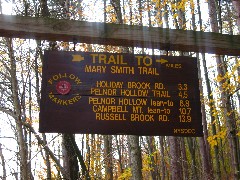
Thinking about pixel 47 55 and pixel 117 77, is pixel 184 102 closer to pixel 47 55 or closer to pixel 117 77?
pixel 117 77

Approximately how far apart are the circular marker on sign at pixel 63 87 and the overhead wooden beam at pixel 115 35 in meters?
0.55

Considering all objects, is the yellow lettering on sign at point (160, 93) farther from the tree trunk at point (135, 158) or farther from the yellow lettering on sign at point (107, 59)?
the tree trunk at point (135, 158)

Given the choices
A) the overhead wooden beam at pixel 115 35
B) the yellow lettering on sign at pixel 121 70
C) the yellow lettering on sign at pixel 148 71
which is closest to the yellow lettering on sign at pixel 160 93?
the yellow lettering on sign at pixel 148 71

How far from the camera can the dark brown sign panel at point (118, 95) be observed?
334 cm

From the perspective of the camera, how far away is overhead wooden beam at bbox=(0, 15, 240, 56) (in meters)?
3.53

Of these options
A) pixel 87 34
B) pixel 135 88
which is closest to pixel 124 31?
pixel 87 34

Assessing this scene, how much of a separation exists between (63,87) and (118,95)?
575 mm

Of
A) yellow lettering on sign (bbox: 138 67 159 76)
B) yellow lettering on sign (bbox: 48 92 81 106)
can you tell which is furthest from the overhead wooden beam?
yellow lettering on sign (bbox: 48 92 81 106)

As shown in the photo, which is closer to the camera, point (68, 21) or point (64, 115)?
point (64, 115)

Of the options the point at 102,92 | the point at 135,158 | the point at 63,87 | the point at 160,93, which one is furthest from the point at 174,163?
the point at 63,87

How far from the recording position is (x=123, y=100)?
3471 mm

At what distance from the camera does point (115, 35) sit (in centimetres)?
370

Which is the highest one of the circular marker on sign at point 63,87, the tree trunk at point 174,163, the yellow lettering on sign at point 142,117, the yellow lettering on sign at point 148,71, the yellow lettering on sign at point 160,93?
the yellow lettering on sign at point 148,71

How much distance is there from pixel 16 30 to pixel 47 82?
653mm
